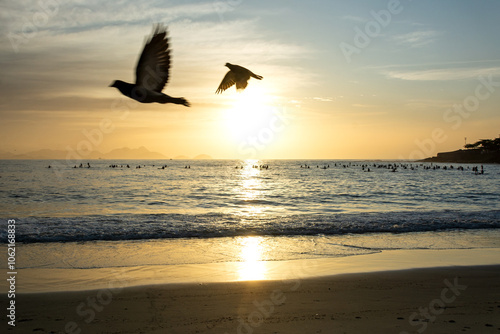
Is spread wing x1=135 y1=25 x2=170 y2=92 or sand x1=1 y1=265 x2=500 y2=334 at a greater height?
spread wing x1=135 y1=25 x2=170 y2=92

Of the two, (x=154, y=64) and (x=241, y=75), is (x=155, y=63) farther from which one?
(x=241, y=75)

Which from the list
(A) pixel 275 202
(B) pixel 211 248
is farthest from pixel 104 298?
(A) pixel 275 202

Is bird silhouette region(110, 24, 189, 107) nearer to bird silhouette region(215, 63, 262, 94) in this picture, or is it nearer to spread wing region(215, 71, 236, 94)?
bird silhouette region(215, 63, 262, 94)

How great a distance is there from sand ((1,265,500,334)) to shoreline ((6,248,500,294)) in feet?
1.70

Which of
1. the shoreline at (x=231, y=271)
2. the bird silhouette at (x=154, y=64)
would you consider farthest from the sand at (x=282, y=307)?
the bird silhouette at (x=154, y=64)

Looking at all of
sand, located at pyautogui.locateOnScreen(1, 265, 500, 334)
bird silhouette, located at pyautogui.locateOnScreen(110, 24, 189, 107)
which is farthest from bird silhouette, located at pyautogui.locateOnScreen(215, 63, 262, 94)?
sand, located at pyautogui.locateOnScreen(1, 265, 500, 334)

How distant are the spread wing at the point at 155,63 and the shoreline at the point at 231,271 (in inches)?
184

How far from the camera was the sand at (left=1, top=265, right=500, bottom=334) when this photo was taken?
6141 mm

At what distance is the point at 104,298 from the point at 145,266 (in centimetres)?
293

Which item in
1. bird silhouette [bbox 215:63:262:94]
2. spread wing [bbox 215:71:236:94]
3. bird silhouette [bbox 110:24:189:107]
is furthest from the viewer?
spread wing [bbox 215:71:236:94]

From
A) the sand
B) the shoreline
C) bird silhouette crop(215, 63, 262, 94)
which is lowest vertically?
the shoreline

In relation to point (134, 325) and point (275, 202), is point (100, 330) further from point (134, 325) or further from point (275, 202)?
point (275, 202)

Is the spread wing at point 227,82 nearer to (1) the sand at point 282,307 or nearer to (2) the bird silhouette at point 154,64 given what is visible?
(2) the bird silhouette at point 154,64

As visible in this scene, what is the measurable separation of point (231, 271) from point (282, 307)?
9.47 feet
